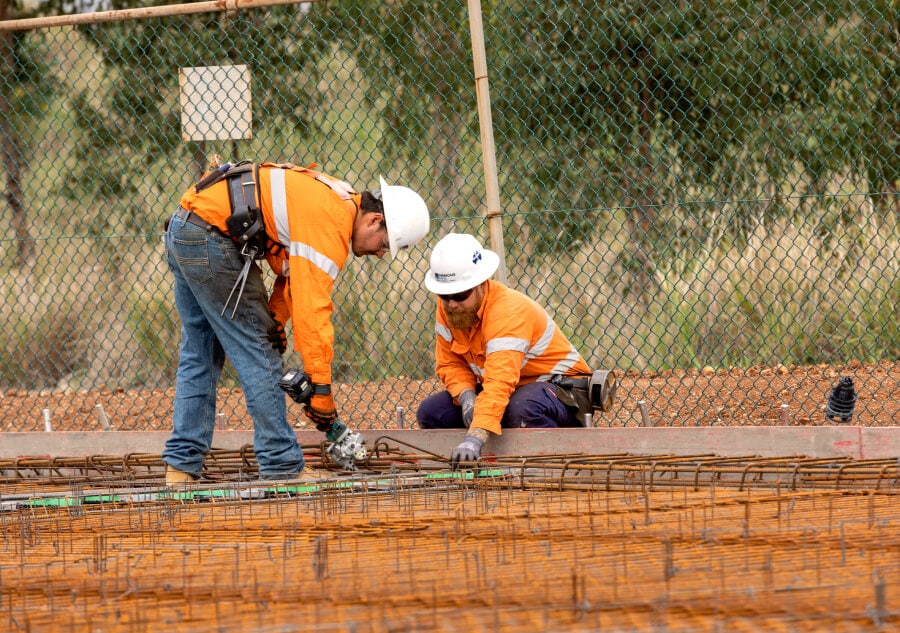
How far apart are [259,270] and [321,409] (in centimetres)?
71

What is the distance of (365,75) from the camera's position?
8.10 m

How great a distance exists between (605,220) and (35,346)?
5.17m

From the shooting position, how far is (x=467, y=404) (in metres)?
5.74

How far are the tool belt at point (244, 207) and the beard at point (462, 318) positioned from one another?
3.51ft

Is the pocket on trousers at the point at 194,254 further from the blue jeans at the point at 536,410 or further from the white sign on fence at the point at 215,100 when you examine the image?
the white sign on fence at the point at 215,100

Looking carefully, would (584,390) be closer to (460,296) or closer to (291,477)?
(460,296)

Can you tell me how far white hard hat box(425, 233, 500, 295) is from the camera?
217 inches

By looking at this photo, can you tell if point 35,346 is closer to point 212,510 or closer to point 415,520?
point 212,510

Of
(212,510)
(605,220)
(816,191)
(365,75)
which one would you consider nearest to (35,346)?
(365,75)

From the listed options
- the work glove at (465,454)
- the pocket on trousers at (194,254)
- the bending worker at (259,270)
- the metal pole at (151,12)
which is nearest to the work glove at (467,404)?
the work glove at (465,454)

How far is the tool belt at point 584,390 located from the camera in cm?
579

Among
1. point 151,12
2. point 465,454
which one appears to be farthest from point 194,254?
point 151,12

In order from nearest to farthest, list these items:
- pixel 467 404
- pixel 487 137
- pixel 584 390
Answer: pixel 467 404, pixel 584 390, pixel 487 137

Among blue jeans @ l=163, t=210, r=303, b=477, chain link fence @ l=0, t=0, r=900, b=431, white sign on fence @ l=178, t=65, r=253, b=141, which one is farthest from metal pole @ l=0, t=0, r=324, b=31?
blue jeans @ l=163, t=210, r=303, b=477
